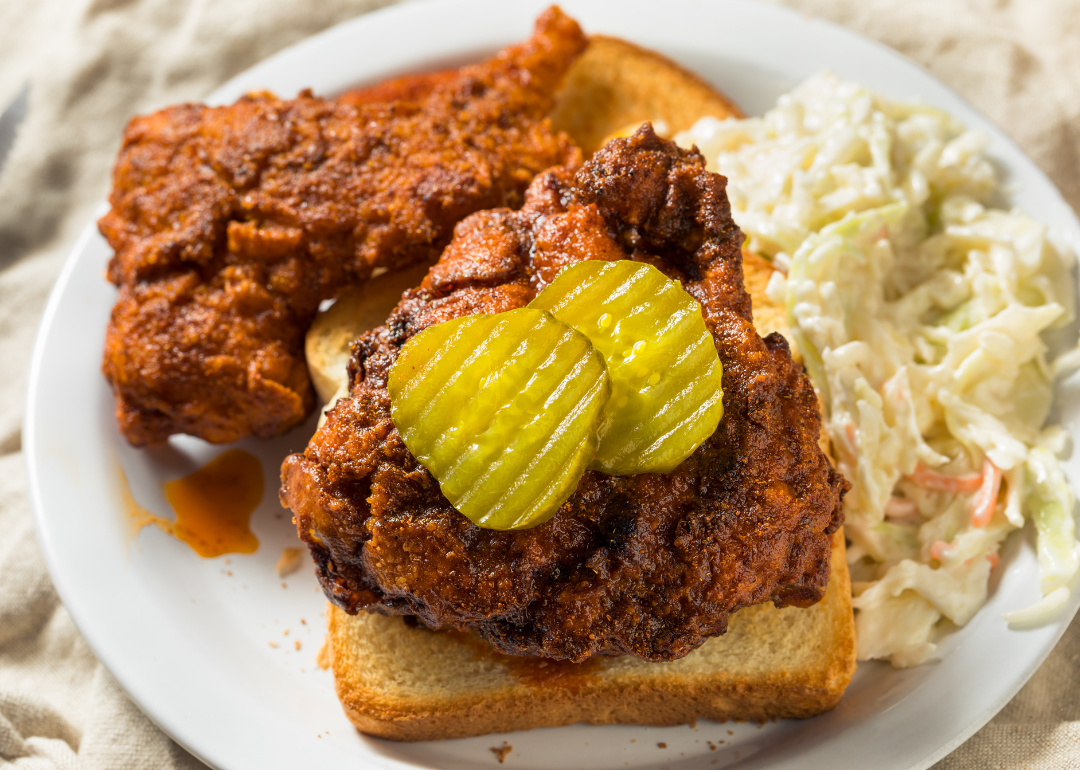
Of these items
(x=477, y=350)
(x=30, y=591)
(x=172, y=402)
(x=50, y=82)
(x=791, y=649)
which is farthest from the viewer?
(x=50, y=82)

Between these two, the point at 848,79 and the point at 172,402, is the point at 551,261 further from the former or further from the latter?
the point at 848,79

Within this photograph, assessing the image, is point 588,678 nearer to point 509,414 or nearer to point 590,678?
point 590,678

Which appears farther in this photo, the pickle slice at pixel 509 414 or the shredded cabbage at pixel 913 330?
the shredded cabbage at pixel 913 330

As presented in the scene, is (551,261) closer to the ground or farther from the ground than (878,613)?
farther from the ground

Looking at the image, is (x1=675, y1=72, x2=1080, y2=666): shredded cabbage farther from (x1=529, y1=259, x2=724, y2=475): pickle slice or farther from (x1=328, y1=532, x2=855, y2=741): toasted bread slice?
(x1=529, y1=259, x2=724, y2=475): pickle slice

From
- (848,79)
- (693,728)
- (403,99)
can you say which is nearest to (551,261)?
(693,728)

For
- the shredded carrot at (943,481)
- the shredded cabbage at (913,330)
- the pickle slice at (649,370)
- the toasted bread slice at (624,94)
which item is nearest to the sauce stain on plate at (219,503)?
the pickle slice at (649,370)

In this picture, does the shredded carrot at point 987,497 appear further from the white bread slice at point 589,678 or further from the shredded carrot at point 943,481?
the white bread slice at point 589,678
